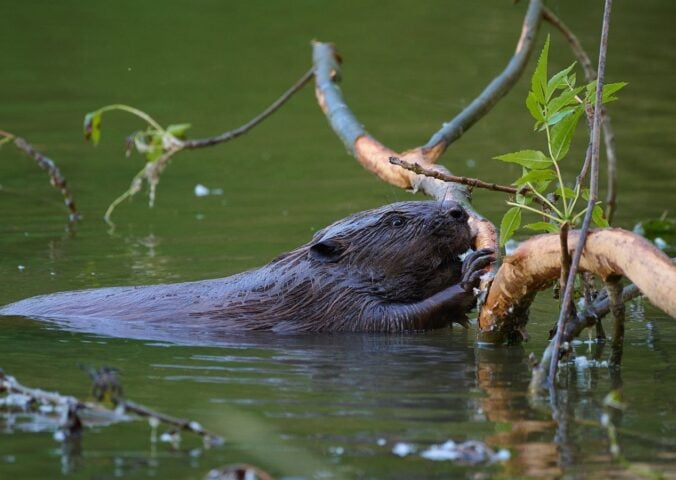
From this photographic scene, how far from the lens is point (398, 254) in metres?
6.36

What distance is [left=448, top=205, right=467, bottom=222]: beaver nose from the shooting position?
6.21 meters

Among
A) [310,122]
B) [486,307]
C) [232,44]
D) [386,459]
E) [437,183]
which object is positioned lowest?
[386,459]

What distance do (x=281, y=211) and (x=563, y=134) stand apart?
457 centimetres

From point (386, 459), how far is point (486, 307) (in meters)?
1.64

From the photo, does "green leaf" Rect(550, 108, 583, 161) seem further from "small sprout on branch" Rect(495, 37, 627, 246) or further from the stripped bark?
the stripped bark

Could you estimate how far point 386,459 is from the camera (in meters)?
3.91

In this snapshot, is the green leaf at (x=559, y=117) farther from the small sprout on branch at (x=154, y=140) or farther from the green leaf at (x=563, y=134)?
the small sprout on branch at (x=154, y=140)

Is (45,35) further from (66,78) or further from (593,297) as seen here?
(593,297)

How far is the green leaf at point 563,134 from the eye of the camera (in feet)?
15.7

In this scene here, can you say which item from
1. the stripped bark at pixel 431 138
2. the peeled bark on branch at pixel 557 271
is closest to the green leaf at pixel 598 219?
the peeled bark on branch at pixel 557 271

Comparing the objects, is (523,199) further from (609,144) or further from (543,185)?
(609,144)

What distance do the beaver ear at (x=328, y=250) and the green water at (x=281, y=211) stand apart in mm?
414

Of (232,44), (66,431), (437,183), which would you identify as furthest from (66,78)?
(66,431)

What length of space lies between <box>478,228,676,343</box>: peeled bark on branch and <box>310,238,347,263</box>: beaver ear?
0.96 m
